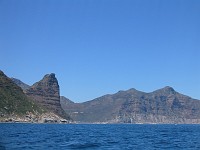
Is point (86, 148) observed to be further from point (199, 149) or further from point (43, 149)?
point (199, 149)

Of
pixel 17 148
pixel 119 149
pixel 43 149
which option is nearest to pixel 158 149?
pixel 119 149

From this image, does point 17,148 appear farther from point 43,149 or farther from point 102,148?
point 102,148

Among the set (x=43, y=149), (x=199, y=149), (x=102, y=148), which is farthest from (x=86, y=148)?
(x=199, y=149)

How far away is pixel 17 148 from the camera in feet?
168

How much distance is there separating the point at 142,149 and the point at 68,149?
42.7 feet

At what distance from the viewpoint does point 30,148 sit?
2072 inches

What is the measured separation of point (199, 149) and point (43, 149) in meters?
27.6

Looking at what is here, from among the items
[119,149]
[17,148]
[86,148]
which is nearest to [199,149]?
[119,149]

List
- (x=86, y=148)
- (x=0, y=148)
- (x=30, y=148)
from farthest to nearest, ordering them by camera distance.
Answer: (x=86, y=148) < (x=30, y=148) < (x=0, y=148)

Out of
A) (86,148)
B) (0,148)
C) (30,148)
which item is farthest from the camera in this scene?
(86,148)

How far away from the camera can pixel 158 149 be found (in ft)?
194

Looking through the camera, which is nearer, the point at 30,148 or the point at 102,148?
the point at 30,148

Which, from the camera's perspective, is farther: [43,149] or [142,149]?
[142,149]

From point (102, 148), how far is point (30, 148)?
501 inches
